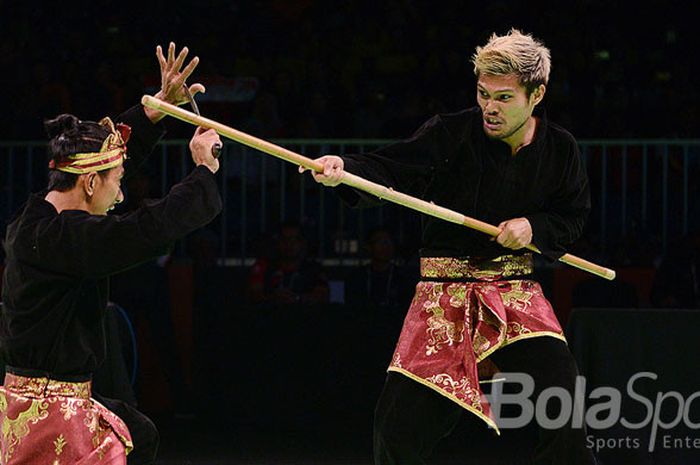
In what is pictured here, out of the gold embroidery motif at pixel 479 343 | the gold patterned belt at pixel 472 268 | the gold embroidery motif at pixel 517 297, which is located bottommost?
the gold embroidery motif at pixel 479 343

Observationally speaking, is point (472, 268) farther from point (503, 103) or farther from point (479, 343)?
point (503, 103)

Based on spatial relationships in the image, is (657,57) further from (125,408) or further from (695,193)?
(125,408)

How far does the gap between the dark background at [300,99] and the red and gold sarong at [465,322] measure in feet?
5.81

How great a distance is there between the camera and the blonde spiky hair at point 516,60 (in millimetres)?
4012

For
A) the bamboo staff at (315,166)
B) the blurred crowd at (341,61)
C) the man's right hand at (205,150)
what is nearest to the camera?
the man's right hand at (205,150)

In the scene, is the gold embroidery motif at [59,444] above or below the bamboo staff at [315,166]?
below

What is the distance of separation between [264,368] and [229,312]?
367mm

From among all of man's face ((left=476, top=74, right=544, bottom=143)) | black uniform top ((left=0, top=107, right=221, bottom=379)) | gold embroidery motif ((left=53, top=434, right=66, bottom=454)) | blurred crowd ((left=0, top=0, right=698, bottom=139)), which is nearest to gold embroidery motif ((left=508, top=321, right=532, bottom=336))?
man's face ((left=476, top=74, right=544, bottom=143))

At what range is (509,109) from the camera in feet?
13.3

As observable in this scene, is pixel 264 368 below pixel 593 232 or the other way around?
below

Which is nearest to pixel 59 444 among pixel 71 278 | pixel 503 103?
pixel 71 278

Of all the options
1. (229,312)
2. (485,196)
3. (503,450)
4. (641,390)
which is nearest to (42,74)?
(229,312)

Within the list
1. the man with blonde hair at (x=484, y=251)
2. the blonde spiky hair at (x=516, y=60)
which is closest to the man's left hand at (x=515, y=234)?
the man with blonde hair at (x=484, y=251)

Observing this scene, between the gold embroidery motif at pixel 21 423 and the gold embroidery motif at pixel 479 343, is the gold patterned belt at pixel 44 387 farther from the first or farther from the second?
the gold embroidery motif at pixel 479 343
